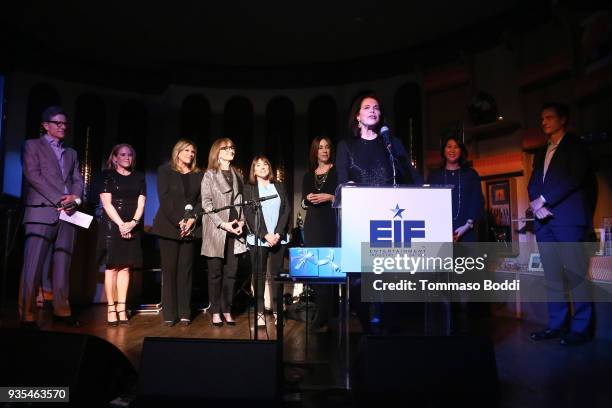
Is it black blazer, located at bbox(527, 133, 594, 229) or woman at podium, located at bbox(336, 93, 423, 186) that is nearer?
woman at podium, located at bbox(336, 93, 423, 186)

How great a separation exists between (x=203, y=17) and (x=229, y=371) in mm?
4677

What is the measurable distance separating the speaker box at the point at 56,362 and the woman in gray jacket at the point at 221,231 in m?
1.97

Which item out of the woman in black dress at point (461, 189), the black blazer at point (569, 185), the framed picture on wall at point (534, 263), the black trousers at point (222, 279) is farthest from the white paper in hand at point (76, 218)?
the framed picture on wall at point (534, 263)

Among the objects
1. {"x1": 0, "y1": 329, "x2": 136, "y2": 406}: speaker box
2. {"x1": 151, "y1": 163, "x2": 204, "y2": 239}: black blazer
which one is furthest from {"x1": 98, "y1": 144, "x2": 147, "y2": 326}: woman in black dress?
{"x1": 0, "y1": 329, "x2": 136, "y2": 406}: speaker box

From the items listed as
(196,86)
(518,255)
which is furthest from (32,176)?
(518,255)

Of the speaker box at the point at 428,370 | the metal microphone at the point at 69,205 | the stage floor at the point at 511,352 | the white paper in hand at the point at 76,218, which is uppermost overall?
the metal microphone at the point at 69,205

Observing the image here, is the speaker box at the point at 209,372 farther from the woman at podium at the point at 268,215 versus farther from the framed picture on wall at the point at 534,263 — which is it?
the framed picture on wall at the point at 534,263

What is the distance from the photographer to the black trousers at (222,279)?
3.72 meters

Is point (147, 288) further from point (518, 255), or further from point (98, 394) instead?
point (518, 255)

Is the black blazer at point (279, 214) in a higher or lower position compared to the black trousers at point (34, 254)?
higher

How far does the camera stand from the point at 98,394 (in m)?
1.72

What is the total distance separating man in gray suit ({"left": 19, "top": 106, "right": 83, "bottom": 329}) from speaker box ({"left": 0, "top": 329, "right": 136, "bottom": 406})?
1.87 meters

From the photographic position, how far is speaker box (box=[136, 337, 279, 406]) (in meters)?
1.55

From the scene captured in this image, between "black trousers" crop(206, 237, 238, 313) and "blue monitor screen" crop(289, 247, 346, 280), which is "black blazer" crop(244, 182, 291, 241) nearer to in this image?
"black trousers" crop(206, 237, 238, 313)
